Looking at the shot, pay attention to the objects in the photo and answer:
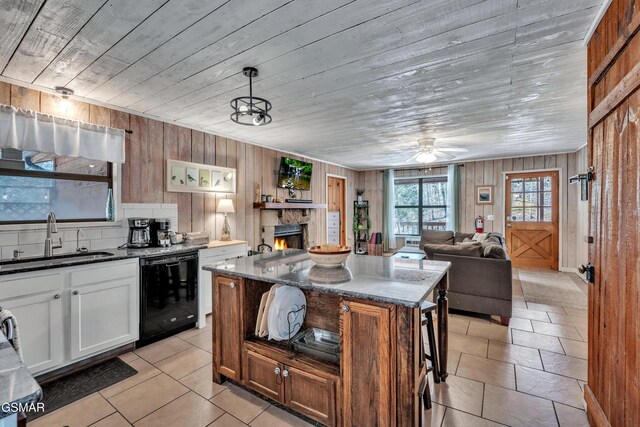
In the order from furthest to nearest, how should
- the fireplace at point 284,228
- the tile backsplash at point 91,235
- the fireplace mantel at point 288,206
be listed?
1. the fireplace at point 284,228
2. the fireplace mantel at point 288,206
3. the tile backsplash at point 91,235

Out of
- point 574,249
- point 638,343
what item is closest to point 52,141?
point 638,343

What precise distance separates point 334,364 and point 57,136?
315 centimetres

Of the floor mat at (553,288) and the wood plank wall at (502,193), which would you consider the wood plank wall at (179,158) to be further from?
the floor mat at (553,288)

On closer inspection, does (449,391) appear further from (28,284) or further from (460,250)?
(28,284)

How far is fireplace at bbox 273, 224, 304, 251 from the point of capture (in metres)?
5.39

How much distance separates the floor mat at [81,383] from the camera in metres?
2.05

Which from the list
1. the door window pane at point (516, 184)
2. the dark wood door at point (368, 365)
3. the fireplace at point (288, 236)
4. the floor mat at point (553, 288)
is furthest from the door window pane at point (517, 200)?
the dark wood door at point (368, 365)

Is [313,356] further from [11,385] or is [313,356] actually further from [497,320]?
[497,320]

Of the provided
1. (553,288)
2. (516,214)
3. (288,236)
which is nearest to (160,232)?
(288,236)

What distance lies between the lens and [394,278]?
1.73 metres

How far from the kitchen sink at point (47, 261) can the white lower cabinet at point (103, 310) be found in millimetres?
178

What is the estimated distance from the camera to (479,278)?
3.39 metres

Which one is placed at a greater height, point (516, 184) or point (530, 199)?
point (516, 184)

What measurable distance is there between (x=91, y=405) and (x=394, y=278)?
7.34ft
